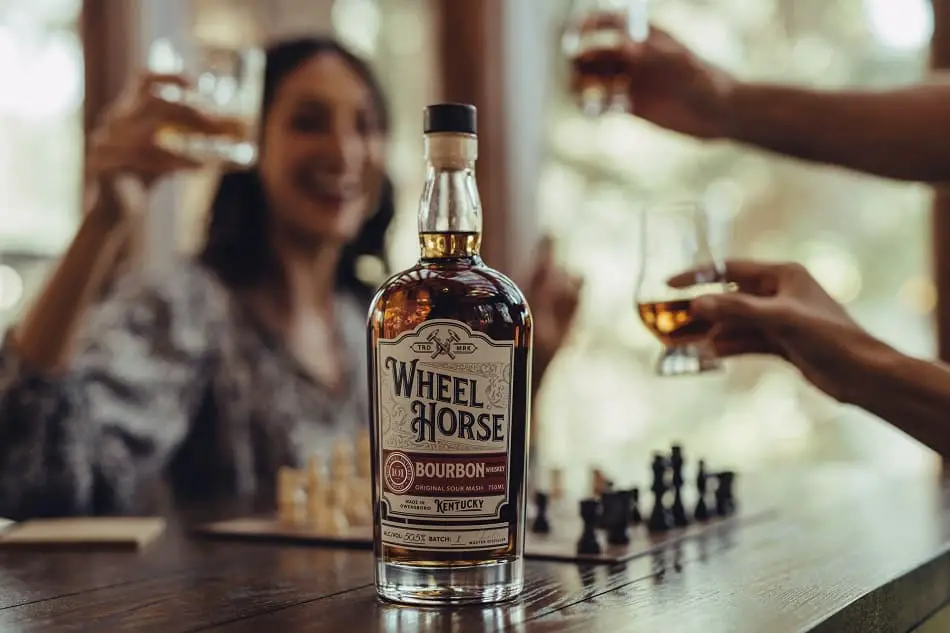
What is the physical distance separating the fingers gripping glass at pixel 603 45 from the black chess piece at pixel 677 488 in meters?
0.58

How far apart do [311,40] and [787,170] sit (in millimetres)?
1748

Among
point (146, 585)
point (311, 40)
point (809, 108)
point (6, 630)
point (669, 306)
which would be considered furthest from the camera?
point (311, 40)

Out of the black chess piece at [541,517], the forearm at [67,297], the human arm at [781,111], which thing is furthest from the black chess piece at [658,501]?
the forearm at [67,297]

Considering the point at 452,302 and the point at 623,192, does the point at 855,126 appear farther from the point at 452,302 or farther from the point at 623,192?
the point at 623,192

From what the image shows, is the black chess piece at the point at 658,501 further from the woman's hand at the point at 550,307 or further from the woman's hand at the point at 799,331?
the woman's hand at the point at 550,307

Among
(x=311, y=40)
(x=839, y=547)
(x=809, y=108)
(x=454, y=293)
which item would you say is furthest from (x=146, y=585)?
(x=311, y=40)

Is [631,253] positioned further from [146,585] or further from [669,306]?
[146,585]

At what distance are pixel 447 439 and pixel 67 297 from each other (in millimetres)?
1057

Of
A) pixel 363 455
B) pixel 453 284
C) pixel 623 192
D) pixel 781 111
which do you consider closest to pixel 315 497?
pixel 363 455

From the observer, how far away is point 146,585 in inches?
40.9

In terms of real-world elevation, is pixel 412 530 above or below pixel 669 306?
below

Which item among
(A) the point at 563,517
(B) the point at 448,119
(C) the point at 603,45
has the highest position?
(C) the point at 603,45

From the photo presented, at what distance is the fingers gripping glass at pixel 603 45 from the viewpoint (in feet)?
5.43

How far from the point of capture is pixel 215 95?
175 centimetres
